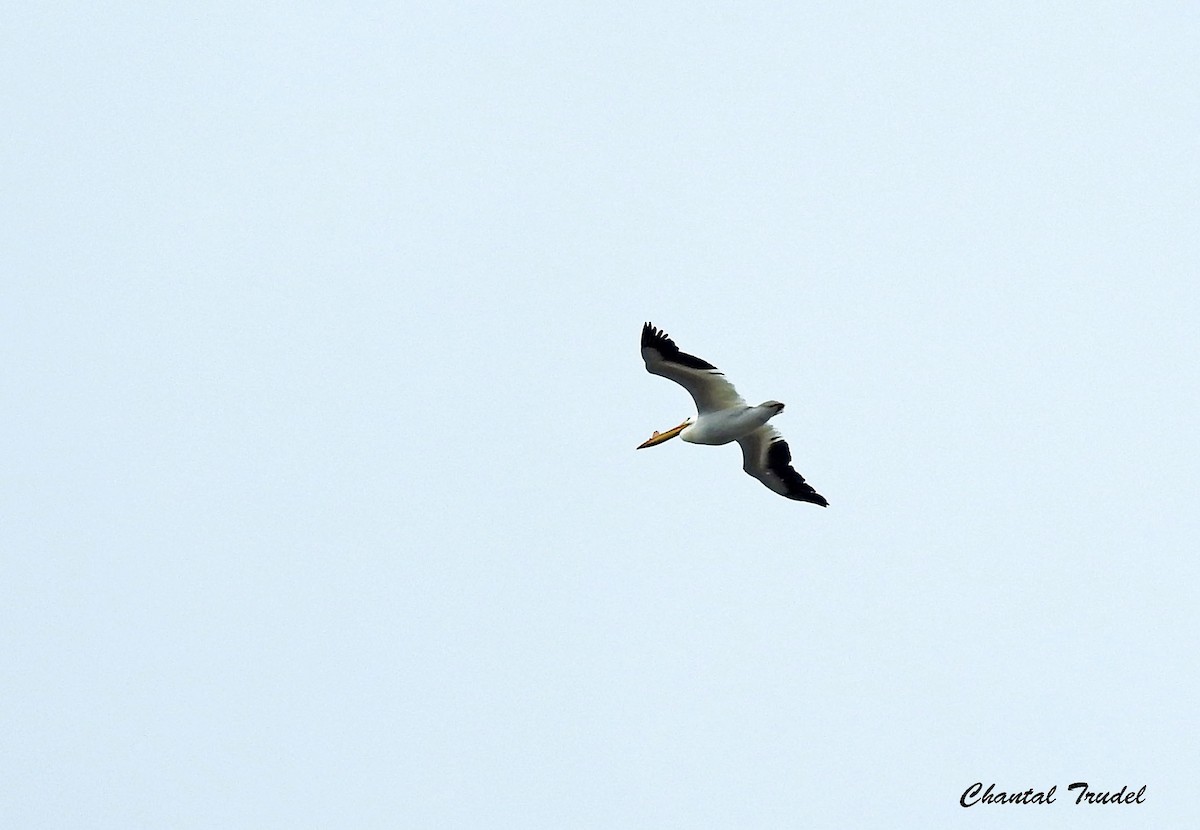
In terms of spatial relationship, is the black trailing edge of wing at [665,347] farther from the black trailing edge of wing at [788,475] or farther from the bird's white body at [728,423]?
the black trailing edge of wing at [788,475]

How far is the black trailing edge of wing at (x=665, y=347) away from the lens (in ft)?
72.9

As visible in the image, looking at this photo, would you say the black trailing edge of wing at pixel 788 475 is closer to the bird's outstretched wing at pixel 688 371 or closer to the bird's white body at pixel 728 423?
the bird's white body at pixel 728 423

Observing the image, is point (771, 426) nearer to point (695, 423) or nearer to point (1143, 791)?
point (695, 423)

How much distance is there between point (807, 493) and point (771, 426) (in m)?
1.78

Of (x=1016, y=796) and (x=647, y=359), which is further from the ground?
(x=647, y=359)

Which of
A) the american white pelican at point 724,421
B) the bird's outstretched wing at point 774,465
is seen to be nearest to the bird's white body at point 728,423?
the american white pelican at point 724,421

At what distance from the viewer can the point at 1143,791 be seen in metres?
22.8

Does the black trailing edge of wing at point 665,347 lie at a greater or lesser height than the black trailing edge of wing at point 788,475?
greater

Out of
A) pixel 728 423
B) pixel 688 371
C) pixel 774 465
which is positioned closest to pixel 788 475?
pixel 774 465

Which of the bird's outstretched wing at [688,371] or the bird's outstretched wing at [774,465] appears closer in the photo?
the bird's outstretched wing at [688,371]

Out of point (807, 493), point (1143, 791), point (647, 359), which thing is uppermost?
point (647, 359)

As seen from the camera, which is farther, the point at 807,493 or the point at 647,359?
the point at 807,493

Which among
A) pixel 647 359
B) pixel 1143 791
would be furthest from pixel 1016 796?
pixel 647 359

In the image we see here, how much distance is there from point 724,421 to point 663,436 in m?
1.76
